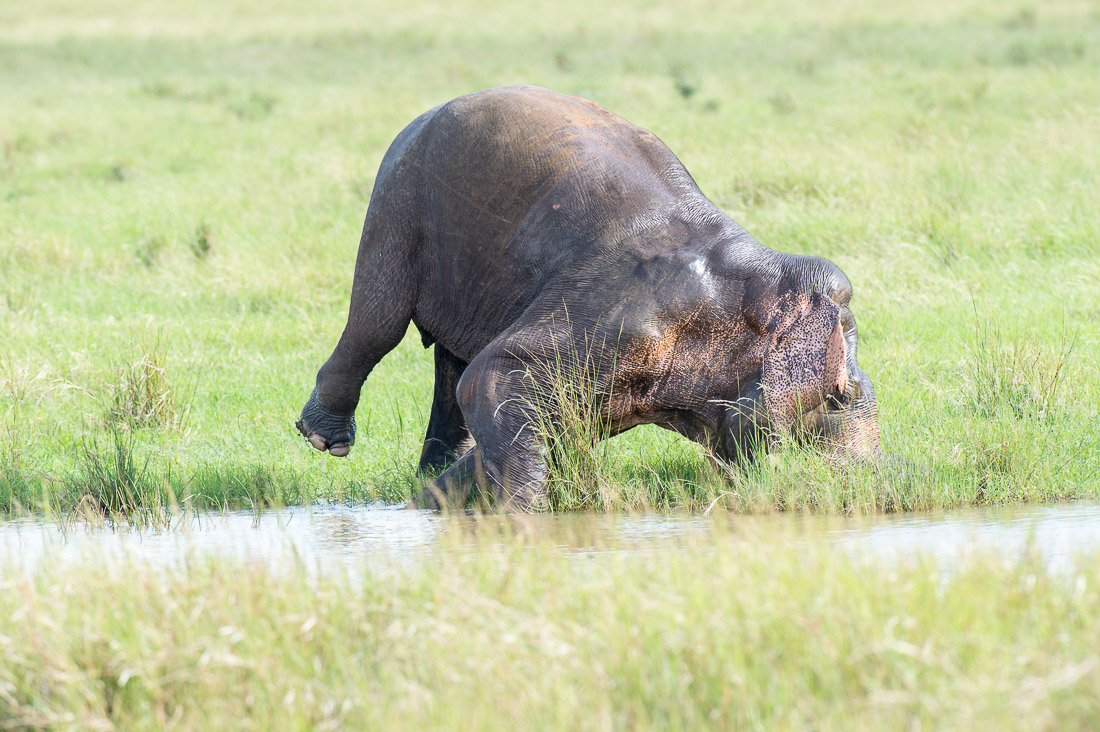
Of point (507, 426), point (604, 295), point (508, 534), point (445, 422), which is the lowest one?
point (445, 422)

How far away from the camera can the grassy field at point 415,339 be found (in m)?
5.68

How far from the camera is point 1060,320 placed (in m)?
7.98

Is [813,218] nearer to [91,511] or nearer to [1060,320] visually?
[1060,320]

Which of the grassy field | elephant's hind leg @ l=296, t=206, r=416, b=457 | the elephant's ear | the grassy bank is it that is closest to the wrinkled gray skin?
the elephant's ear

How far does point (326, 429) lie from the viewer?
6.09 m

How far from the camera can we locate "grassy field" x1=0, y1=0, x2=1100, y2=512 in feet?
18.6

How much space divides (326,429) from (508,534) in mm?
1920

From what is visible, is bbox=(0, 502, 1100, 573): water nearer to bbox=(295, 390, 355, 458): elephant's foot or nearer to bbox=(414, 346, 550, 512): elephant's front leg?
bbox=(414, 346, 550, 512): elephant's front leg

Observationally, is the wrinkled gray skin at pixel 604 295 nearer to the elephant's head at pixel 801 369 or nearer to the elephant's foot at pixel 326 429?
the elephant's head at pixel 801 369

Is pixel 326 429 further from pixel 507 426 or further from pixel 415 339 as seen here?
pixel 415 339

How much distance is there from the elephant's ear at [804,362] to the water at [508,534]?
387 millimetres

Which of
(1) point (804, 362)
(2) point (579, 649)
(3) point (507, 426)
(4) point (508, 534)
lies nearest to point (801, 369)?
(1) point (804, 362)

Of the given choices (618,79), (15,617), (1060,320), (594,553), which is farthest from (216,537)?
(618,79)

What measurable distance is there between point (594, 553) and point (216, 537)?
1.42 m
